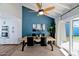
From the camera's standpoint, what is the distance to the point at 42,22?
29.8 ft

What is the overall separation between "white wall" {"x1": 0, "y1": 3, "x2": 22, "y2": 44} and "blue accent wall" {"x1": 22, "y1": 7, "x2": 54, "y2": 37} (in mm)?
268

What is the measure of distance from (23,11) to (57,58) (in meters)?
8.12

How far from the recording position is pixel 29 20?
30.0 ft

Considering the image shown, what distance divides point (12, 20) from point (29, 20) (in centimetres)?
112

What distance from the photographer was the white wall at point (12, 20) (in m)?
9.12

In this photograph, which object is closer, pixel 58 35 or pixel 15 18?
pixel 58 35

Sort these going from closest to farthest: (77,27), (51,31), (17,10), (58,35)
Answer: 1. (77,27)
2. (58,35)
3. (51,31)
4. (17,10)

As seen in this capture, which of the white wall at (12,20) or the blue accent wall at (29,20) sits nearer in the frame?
the blue accent wall at (29,20)

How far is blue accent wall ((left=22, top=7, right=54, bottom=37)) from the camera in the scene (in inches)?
354

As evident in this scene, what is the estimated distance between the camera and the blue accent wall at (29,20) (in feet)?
29.5

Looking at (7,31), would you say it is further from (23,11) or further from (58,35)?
(58,35)

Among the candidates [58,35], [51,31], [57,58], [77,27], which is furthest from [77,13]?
[51,31]

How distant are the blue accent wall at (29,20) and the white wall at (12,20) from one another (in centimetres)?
27

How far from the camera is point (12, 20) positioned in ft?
30.0
